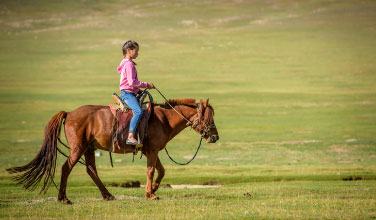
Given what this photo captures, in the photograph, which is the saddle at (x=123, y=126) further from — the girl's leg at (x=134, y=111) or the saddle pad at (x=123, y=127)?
the girl's leg at (x=134, y=111)

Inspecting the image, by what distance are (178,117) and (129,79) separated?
131 centimetres

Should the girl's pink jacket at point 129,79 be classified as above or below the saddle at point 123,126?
above

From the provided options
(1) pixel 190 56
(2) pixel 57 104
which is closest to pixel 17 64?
(1) pixel 190 56

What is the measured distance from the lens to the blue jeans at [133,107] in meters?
11.3

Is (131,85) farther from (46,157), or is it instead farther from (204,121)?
(46,157)

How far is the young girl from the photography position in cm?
1133

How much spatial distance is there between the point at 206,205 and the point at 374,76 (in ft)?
187

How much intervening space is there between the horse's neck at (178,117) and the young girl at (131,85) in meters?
0.76

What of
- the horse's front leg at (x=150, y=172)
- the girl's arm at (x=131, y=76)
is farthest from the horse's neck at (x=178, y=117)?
the girl's arm at (x=131, y=76)

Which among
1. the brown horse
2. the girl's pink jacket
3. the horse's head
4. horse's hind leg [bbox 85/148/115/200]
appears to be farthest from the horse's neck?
horse's hind leg [bbox 85/148/115/200]

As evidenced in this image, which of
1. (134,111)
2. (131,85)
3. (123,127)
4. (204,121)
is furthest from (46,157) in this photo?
(204,121)

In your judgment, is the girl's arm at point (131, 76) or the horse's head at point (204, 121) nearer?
the girl's arm at point (131, 76)

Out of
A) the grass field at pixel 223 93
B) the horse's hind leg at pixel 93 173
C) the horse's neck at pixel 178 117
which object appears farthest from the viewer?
the horse's neck at pixel 178 117

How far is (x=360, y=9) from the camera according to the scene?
121 metres
